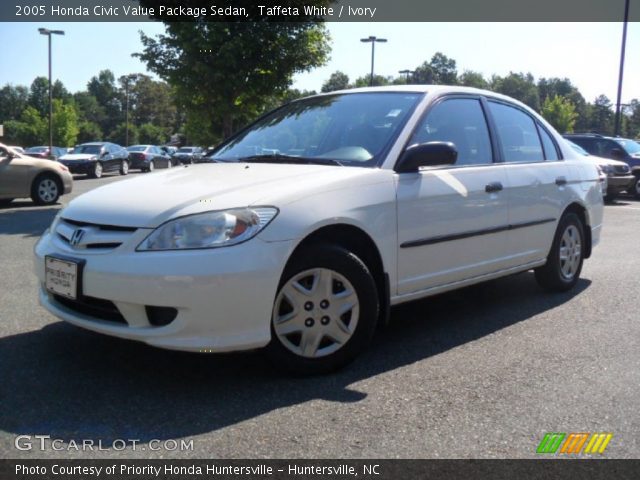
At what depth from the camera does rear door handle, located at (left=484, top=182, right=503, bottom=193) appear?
455cm

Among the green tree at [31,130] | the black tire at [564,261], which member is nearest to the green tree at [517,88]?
the green tree at [31,130]

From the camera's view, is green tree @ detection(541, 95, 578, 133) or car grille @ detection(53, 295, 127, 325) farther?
green tree @ detection(541, 95, 578, 133)

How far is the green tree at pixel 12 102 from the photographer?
11194 cm

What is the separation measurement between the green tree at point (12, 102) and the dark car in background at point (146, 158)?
287 feet

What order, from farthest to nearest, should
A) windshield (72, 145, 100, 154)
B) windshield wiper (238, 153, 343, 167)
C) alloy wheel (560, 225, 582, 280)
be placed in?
1. windshield (72, 145, 100, 154)
2. alloy wheel (560, 225, 582, 280)
3. windshield wiper (238, 153, 343, 167)

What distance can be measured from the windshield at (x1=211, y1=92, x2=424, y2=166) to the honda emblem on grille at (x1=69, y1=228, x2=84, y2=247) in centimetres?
132

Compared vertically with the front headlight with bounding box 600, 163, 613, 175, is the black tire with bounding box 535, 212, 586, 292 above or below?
below

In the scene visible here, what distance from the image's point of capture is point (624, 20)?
86.4 ft

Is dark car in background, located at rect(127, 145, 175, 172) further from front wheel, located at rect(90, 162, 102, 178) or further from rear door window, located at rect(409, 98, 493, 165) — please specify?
rear door window, located at rect(409, 98, 493, 165)

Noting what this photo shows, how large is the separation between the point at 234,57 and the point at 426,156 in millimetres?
10010

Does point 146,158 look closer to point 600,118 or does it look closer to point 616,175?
point 616,175

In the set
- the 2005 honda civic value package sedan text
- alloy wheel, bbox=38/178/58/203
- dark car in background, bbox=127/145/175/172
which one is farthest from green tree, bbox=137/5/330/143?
dark car in background, bbox=127/145/175/172

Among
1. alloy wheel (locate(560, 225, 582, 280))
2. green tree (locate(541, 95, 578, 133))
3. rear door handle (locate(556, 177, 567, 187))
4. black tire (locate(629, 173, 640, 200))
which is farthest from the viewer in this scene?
green tree (locate(541, 95, 578, 133))

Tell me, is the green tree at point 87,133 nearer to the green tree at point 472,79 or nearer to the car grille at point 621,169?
the green tree at point 472,79
